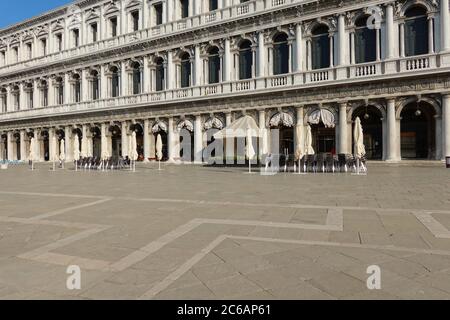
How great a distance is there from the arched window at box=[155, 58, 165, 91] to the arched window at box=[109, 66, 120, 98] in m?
4.87

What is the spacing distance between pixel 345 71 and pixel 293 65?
378 cm

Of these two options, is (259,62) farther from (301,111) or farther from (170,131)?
(170,131)

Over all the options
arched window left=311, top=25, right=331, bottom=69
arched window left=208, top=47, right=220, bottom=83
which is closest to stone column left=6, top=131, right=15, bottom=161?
arched window left=208, top=47, right=220, bottom=83

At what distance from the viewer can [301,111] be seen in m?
23.4

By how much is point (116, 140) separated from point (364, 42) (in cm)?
2380

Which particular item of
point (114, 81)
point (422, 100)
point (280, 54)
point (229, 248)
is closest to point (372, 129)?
point (422, 100)

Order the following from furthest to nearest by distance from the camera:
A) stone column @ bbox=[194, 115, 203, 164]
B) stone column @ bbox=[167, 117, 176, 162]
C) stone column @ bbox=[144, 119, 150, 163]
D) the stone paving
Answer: stone column @ bbox=[144, 119, 150, 163], stone column @ bbox=[167, 117, 176, 162], stone column @ bbox=[194, 115, 203, 164], the stone paving

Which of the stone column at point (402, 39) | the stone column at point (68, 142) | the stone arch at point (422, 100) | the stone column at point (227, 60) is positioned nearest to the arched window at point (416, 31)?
the stone column at point (402, 39)

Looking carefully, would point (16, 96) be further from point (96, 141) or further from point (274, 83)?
point (274, 83)

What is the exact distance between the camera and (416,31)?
20.7m

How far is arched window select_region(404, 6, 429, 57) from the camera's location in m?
20.4

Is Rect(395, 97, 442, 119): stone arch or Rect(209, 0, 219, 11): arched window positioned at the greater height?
Rect(209, 0, 219, 11): arched window

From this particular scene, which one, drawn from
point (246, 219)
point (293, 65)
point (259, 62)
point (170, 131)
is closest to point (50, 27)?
point (170, 131)

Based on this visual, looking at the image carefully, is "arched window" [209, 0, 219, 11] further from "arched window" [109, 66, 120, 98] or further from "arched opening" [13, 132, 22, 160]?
"arched opening" [13, 132, 22, 160]
